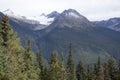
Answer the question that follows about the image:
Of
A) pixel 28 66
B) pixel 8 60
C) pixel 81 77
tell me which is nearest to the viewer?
pixel 8 60

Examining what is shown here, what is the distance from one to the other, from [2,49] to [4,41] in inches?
101

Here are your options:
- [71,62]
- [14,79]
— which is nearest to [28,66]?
[14,79]

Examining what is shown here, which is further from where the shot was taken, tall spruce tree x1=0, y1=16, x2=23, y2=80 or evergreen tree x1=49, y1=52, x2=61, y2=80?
evergreen tree x1=49, y1=52, x2=61, y2=80

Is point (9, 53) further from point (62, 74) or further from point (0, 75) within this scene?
point (62, 74)

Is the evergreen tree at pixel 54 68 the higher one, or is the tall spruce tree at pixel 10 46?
the tall spruce tree at pixel 10 46

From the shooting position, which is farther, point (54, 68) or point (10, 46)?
point (54, 68)

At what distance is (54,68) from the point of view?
327ft

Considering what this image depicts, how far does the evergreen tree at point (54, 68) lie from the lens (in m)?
99.7

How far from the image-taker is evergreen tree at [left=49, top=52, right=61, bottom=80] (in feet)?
327

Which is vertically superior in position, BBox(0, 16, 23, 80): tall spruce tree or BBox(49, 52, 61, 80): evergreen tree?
BBox(0, 16, 23, 80): tall spruce tree

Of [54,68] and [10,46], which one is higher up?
[10,46]

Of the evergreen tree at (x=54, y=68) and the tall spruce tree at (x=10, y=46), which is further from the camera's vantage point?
the evergreen tree at (x=54, y=68)

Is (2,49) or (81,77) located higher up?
(2,49)

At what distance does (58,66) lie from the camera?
329 ft
